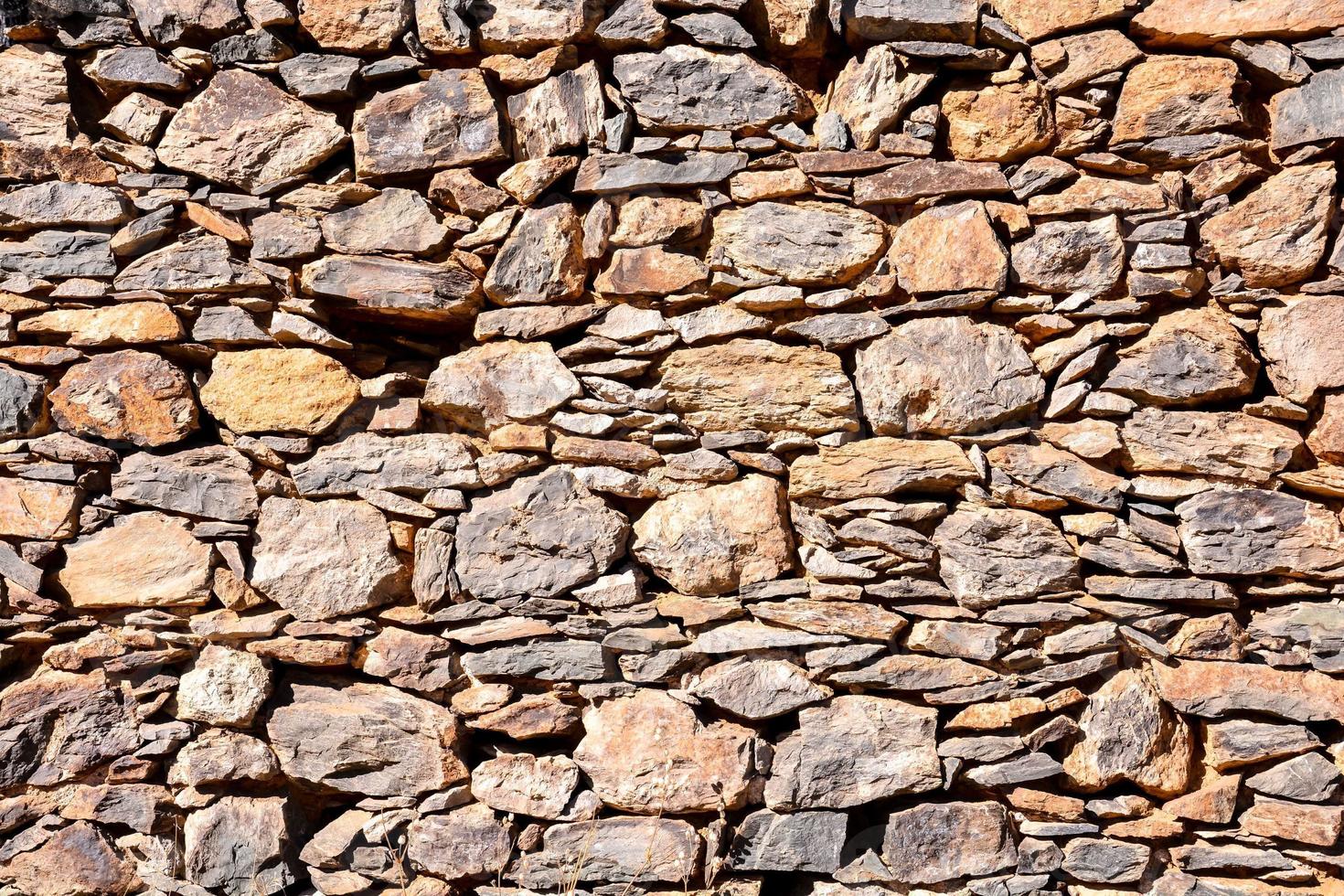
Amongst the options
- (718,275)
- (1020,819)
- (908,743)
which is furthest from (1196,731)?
(718,275)

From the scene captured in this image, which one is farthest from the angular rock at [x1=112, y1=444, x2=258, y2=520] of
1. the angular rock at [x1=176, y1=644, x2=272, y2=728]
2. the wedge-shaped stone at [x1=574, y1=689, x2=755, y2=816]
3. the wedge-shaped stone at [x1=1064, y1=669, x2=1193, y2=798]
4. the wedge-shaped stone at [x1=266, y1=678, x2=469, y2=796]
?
the wedge-shaped stone at [x1=1064, y1=669, x2=1193, y2=798]

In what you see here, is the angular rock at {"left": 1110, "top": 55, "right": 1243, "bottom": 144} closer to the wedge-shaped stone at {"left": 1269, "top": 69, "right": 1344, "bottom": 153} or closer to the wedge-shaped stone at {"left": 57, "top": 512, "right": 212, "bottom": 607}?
the wedge-shaped stone at {"left": 1269, "top": 69, "right": 1344, "bottom": 153}

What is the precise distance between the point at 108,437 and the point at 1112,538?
3.30m

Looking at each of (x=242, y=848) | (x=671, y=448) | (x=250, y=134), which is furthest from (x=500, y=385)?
(x=242, y=848)

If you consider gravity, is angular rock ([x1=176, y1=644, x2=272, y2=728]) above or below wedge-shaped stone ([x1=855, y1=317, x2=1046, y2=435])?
below

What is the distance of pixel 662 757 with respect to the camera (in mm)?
2965

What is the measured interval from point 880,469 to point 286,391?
1977mm

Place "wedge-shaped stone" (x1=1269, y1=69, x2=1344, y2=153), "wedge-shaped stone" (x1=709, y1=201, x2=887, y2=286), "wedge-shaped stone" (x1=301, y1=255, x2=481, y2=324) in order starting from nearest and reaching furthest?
"wedge-shaped stone" (x1=1269, y1=69, x2=1344, y2=153) < "wedge-shaped stone" (x1=709, y1=201, x2=887, y2=286) < "wedge-shaped stone" (x1=301, y1=255, x2=481, y2=324)

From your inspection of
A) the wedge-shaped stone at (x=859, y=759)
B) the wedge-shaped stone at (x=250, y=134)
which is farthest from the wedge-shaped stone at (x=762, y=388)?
the wedge-shaped stone at (x=250, y=134)

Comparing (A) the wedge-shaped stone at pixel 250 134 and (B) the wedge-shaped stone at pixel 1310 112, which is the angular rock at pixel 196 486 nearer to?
(A) the wedge-shaped stone at pixel 250 134

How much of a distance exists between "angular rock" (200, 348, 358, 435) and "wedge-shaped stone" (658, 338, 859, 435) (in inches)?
44.2

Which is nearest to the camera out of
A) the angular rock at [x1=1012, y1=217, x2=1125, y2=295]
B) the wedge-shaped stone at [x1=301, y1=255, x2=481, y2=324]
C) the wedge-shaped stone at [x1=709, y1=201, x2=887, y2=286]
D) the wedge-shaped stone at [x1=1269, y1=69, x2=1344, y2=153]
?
the wedge-shaped stone at [x1=1269, y1=69, x2=1344, y2=153]

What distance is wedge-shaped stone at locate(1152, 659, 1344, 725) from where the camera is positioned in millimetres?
2760

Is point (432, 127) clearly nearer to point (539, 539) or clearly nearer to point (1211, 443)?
point (539, 539)
